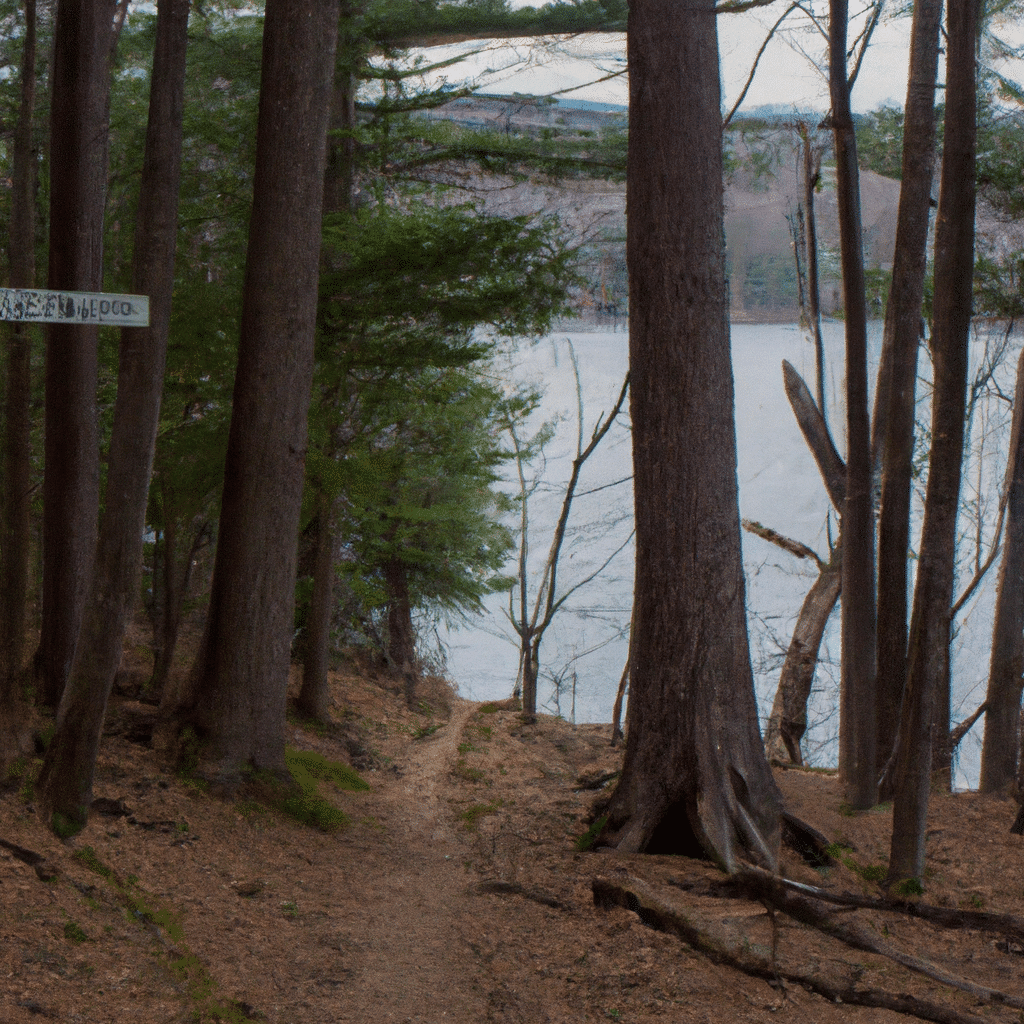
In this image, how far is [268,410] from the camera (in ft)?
22.1

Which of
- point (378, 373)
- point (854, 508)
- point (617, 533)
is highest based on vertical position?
point (378, 373)

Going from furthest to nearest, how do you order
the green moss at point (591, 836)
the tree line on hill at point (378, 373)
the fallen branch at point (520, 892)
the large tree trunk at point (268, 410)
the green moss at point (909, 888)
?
the large tree trunk at point (268, 410) → the green moss at point (591, 836) → the green moss at point (909, 888) → the tree line on hill at point (378, 373) → the fallen branch at point (520, 892)

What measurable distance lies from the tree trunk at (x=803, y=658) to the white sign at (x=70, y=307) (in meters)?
9.78

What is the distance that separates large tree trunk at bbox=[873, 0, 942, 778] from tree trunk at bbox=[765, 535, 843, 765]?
11.7 ft

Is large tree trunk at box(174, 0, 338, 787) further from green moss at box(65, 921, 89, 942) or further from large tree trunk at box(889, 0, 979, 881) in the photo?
large tree trunk at box(889, 0, 979, 881)

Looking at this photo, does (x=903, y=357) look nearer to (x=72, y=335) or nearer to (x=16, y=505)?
(x=72, y=335)

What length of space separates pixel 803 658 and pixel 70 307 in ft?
33.4

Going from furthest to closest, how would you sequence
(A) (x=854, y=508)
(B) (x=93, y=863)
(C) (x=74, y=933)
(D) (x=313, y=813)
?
(A) (x=854, y=508), (D) (x=313, y=813), (B) (x=93, y=863), (C) (x=74, y=933)

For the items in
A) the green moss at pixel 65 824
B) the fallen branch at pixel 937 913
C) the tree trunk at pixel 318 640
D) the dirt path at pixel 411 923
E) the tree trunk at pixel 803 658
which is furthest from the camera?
the tree trunk at pixel 803 658

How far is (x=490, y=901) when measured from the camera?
16.9 feet

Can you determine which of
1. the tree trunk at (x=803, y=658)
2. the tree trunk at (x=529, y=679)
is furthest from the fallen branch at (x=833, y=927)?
the tree trunk at (x=529, y=679)

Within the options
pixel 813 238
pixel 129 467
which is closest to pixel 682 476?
pixel 129 467

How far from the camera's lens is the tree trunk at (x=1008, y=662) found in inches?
351

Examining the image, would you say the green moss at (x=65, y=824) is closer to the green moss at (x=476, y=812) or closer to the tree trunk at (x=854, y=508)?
the green moss at (x=476, y=812)
